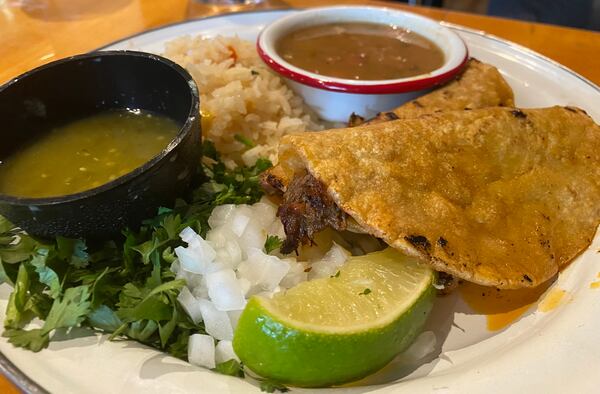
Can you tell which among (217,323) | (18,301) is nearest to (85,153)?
(18,301)

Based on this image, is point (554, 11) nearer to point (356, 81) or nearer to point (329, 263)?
point (356, 81)

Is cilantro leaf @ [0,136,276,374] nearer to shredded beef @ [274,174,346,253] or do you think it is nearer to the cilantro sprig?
the cilantro sprig

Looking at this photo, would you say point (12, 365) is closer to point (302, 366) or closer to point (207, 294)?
point (207, 294)

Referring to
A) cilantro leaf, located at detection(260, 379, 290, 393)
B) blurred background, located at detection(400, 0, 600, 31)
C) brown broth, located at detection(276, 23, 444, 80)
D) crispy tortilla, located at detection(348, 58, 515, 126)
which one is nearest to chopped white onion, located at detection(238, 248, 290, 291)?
cilantro leaf, located at detection(260, 379, 290, 393)

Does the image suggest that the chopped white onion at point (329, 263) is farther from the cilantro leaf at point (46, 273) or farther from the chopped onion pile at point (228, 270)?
the cilantro leaf at point (46, 273)

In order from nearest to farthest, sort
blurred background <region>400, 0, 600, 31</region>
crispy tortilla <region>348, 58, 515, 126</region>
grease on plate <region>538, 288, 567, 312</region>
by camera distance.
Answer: grease on plate <region>538, 288, 567, 312</region> → crispy tortilla <region>348, 58, 515, 126</region> → blurred background <region>400, 0, 600, 31</region>

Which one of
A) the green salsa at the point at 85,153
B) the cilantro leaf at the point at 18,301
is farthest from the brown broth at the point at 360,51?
the cilantro leaf at the point at 18,301
